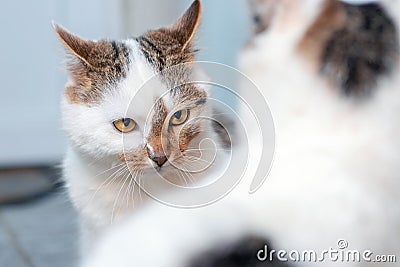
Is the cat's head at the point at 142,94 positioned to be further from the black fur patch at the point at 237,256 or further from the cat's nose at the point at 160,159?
the black fur patch at the point at 237,256

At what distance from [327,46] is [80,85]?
24 centimetres

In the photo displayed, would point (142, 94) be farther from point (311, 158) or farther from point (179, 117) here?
point (311, 158)

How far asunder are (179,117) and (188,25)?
3.4 inches

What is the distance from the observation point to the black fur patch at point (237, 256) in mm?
526

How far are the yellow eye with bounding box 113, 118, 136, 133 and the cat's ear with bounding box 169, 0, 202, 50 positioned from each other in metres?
0.09

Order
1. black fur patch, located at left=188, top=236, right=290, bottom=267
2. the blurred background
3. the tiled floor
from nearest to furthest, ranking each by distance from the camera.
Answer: black fur patch, located at left=188, top=236, right=290, bottom=267 → the blurred background → the tiled floor

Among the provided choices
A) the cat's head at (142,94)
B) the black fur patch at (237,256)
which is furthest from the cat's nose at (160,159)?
the black fur patch at (237,256)

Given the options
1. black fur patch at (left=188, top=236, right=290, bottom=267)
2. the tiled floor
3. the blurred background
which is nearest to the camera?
black fur patch at (left=188, top=236, right=290, bottom=267)

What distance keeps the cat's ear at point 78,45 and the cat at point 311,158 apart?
147mm

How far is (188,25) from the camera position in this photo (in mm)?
583

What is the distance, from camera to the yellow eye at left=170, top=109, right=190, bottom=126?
58 centimetres

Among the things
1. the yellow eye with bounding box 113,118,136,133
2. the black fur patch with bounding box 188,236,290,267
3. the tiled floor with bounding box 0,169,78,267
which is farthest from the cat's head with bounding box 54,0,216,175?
the tiled floor with bounding box 0,169,78,267

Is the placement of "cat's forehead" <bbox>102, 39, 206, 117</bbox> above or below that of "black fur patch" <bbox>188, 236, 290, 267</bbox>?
above

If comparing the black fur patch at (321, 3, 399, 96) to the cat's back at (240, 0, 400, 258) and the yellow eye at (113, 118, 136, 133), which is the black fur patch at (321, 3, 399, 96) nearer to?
the cat's back at (240, 0, 400, 258)
